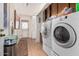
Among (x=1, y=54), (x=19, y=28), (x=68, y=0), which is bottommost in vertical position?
(x=1, y=54)

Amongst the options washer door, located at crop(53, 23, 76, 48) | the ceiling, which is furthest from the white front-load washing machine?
the ceiling

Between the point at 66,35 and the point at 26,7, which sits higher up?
the point at 26,7

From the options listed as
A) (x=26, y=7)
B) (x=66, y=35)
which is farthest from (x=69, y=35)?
(x=26, y=7)

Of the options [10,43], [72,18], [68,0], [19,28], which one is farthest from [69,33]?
[19,28]

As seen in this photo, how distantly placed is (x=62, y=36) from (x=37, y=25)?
11.1 ft

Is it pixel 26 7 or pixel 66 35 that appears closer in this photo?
pixel 66 35

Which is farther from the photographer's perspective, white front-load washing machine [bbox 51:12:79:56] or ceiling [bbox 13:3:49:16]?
ceiling [bbox 13:3:49:16]

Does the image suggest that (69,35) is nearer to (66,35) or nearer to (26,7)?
(66,35)

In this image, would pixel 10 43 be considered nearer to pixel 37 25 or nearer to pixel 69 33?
pixel 69 33

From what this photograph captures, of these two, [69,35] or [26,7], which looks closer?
[69,35]

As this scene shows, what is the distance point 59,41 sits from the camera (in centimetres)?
149

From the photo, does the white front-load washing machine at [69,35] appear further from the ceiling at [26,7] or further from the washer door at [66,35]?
the ceiling at [26,7]

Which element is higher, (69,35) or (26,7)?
(26,7)

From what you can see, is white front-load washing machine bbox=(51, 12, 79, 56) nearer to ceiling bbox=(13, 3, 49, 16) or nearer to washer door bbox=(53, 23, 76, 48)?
washer door bbox=(53, 23, 76, 48)
